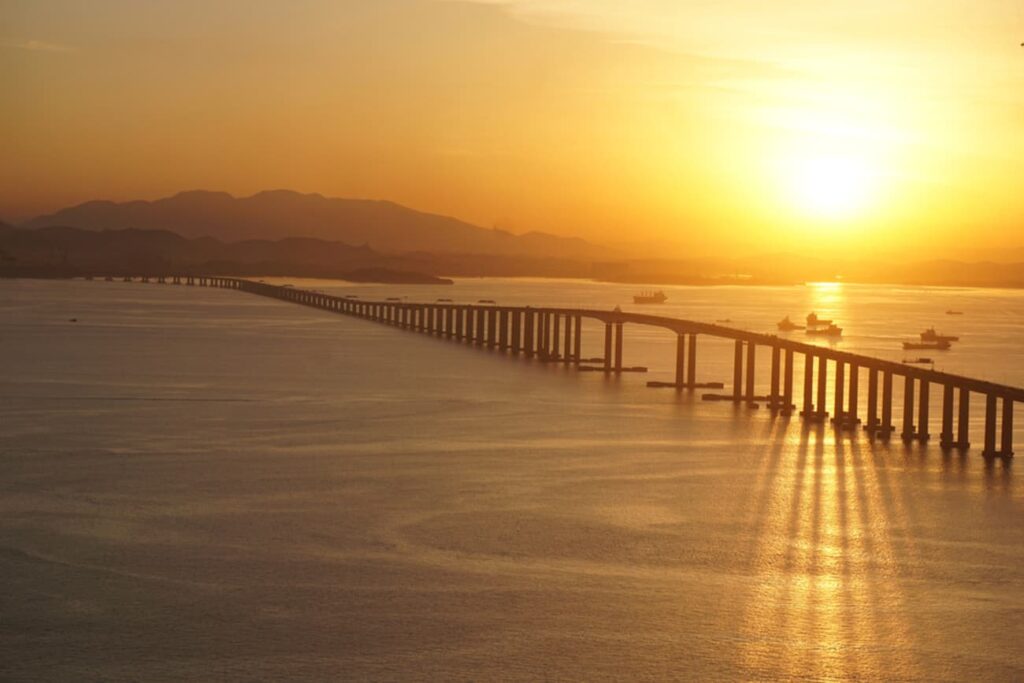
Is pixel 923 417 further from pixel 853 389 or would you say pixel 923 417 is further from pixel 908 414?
pixel 853 389

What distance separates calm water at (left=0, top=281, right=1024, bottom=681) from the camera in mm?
13609

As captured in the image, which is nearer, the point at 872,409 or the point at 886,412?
the point at 886,412

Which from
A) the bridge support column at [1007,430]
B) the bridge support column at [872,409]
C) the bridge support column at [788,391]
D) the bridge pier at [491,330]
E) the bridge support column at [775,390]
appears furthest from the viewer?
the bridge pier at [491,330]

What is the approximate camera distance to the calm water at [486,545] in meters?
13.6

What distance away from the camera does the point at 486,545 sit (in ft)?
61.0

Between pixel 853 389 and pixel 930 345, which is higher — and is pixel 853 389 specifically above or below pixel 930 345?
above

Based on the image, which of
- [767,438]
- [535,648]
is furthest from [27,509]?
[767,438]

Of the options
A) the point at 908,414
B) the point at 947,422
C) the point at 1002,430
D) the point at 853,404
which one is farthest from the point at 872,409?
the point at 1002,430

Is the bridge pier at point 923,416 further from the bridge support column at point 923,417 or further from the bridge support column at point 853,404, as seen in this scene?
the bridge support column at point 853,404

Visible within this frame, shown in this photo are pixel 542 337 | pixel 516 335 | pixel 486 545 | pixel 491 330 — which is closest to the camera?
pixel 486 545

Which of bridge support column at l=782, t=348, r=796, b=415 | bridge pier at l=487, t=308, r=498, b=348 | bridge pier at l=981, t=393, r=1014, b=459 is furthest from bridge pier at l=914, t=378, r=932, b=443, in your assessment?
bridge pier at l=487, t=308, r=498, b=348

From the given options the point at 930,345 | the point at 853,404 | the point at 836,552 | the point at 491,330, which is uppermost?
the point at 491,330

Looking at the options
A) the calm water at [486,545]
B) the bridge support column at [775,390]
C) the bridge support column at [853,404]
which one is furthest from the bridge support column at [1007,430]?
the bridge support column at [775,390]

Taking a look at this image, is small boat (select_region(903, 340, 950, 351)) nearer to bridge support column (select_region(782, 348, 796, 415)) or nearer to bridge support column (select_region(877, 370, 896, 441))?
bridge support column (select_region(782, 348, 796, 415))
